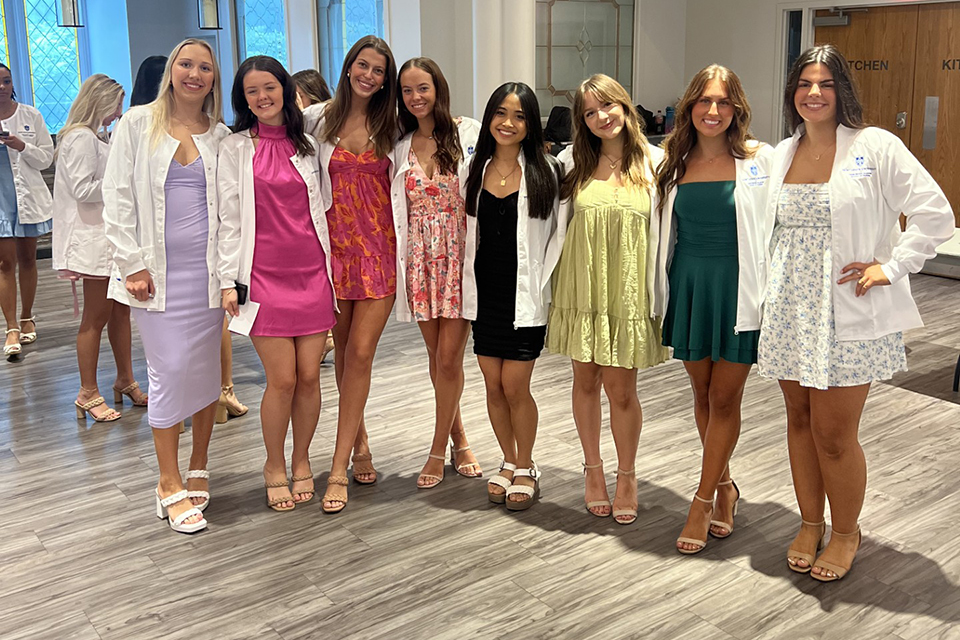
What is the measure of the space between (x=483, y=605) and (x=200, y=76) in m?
1.96

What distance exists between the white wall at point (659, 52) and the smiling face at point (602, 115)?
6.62 meters

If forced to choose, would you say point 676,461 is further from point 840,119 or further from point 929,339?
point 929,339

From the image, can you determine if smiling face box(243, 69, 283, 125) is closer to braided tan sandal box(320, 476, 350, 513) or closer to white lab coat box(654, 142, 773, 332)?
braided tan sandal box(320, 476, 350, 513)

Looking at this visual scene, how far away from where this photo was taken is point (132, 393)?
499 centimetres

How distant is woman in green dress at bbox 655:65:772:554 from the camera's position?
3.08m

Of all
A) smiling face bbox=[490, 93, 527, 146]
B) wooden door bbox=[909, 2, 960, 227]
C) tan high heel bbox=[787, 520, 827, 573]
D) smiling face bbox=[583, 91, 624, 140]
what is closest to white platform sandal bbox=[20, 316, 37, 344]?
smiling face bbox=[490, 93, 527, 146]

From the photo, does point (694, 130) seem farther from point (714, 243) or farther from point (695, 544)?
point (695, 544)

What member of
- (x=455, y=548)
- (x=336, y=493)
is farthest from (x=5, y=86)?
(x=455, y=548)

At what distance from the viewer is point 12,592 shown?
3211 mm

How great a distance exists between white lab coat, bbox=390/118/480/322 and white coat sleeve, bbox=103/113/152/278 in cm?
89

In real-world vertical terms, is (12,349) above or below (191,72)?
below

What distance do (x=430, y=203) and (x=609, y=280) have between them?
715mm

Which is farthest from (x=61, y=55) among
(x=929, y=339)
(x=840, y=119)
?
(x=840, y=119)

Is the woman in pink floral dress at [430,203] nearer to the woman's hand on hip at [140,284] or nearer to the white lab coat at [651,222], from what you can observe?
the white lab coat at [651,222]
